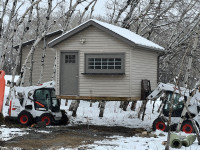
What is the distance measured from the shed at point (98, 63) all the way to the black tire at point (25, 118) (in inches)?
71.6

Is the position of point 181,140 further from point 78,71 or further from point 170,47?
point 170,47

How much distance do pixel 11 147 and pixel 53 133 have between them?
3.46m

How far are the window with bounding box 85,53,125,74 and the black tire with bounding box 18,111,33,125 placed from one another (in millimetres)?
3613

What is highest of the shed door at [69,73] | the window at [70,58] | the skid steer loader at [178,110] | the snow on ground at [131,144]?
the window at [70,58]

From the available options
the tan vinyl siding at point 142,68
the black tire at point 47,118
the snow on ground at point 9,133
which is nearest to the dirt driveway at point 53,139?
the snow on ground at point 9,133

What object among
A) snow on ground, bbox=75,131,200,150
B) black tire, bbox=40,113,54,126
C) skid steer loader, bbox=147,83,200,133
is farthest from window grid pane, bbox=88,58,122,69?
snow on ground, bbox=75,131,200,150

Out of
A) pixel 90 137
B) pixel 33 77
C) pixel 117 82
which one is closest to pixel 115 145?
pixel 90 137

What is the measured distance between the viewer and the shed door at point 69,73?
54.9 feet

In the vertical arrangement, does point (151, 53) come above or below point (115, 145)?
above

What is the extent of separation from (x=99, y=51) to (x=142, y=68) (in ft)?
7.96

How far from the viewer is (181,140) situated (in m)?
12.2

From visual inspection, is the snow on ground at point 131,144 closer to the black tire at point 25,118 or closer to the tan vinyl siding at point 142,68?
the tan vinyl siding at point 142,68

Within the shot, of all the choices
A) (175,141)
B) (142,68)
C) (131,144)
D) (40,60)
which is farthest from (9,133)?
(40,60)

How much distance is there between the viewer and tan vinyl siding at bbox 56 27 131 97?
52.9ft
